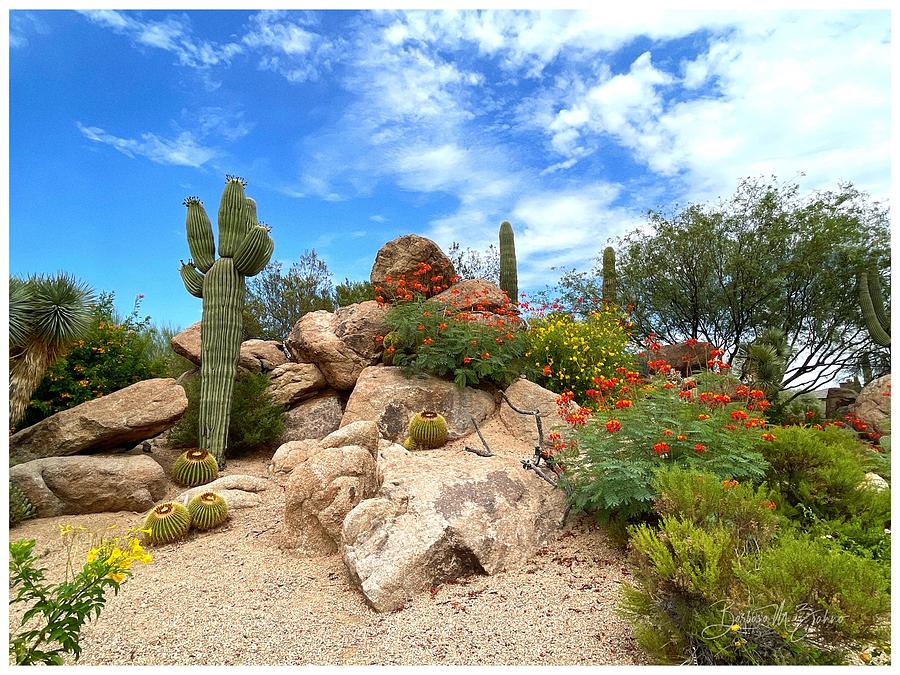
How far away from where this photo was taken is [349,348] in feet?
32.3

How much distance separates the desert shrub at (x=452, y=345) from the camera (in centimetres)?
840

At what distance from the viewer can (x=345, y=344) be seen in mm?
9898

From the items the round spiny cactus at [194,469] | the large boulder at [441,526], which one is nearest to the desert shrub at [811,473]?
the large boulder at [441,526]

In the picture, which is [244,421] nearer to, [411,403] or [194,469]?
[194,469]

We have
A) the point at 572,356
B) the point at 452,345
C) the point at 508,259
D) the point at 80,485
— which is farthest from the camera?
the point at 508,259

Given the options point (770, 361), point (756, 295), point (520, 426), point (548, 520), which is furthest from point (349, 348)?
point (756, 295)

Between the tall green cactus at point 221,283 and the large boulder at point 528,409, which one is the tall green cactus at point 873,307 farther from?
the tall green cactus at point 221,283

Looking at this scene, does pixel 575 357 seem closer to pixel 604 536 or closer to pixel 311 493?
pixel 604 536

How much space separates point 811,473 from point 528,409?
3.61 m

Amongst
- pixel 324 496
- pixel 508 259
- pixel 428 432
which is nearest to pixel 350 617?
pixel 324 496

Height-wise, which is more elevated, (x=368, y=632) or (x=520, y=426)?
(x=520, y=426)

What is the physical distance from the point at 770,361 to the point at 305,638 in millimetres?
12107

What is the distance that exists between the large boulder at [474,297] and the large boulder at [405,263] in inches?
15.1

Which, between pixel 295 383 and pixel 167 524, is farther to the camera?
pixel 295 383
